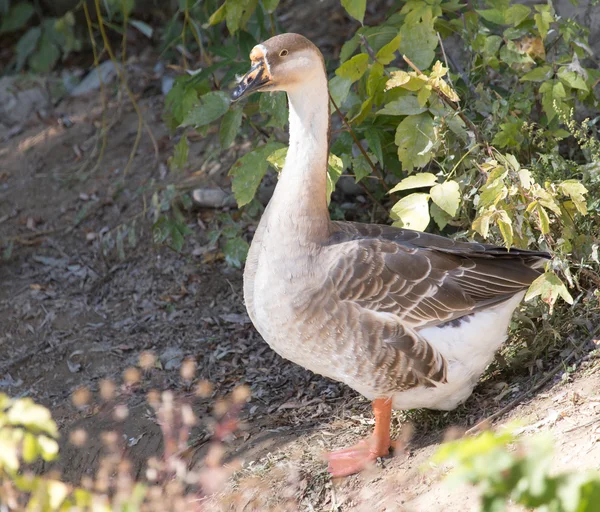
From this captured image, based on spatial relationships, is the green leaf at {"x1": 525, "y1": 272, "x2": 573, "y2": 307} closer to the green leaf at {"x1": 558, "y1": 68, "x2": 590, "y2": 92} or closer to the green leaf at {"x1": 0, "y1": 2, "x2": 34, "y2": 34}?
the green leaf at {"x1": 558, "y1": 68, "x2": 590, "y2": 92}

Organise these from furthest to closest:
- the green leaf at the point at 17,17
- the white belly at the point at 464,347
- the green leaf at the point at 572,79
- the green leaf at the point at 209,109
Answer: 1. the green leaf at the point at 17,17
2. the green leaf at the point at 209,109
3. the green leaf at the point at 572,79
4. the white belly at the point at 464,347

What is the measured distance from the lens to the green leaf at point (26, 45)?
6.81m

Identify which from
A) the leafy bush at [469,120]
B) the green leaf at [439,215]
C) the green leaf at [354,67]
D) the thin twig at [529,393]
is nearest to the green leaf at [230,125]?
the leafy bush at [469,120]

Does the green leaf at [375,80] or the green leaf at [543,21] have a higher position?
the green leaf at [543,21]

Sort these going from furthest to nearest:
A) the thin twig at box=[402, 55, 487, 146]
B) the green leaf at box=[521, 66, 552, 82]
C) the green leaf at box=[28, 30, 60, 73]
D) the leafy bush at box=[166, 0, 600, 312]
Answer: the green leaf at box=[28, 30, 60, 73] → the green leaf at box=[521, 66, 552, 82] → the thin twig at box=[402, 55, 487, 146] → the leafy bush at box=[166, 0, 600, 312]

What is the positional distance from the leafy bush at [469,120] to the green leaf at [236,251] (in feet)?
1.97

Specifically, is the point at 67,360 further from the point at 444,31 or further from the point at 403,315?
the point at 444,31

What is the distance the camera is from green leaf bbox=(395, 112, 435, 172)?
3.66 meters

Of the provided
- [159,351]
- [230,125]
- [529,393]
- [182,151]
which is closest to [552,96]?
[529,393]

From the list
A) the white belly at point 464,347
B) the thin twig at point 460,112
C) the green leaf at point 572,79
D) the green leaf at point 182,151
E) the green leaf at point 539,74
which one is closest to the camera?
the white belly at point 464,347

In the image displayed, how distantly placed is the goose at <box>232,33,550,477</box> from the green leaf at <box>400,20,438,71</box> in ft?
2.32

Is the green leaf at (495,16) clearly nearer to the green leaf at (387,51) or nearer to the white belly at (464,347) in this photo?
the green leaf at (387,51)

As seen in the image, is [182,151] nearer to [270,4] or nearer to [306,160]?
[270,4]

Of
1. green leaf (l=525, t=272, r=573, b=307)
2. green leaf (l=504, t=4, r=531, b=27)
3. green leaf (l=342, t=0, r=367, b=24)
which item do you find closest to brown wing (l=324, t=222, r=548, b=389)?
green leaf (l=525, t=272, r=573, b=307)
